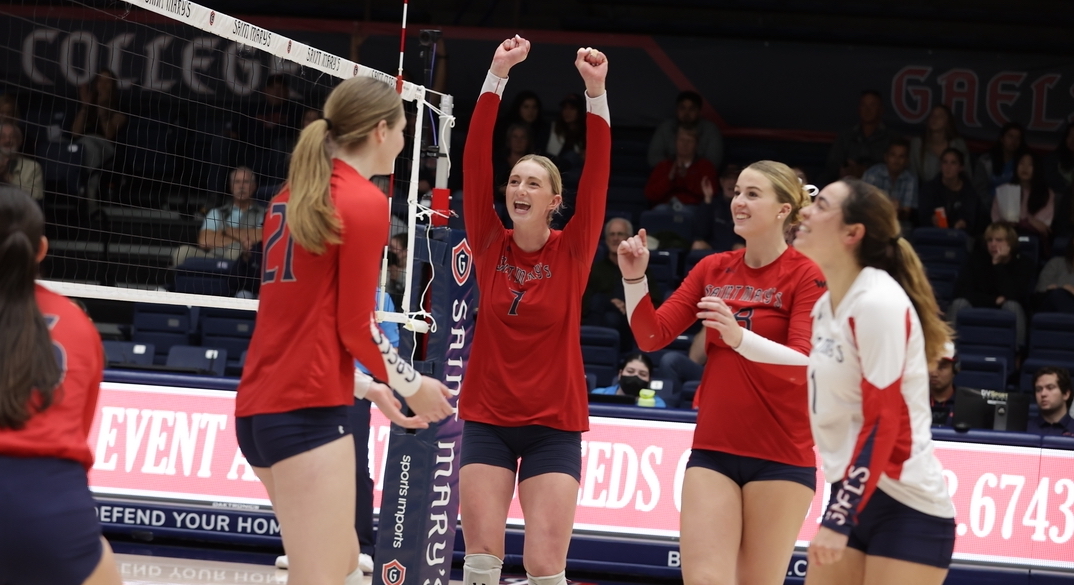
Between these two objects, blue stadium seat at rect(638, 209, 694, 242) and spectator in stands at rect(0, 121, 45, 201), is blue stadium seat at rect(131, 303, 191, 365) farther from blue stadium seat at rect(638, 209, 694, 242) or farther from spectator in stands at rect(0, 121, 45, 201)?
blue stadium seat at rect(638, 209, 694, 242)

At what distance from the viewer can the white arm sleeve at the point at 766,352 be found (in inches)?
163

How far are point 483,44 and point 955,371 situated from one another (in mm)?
7053

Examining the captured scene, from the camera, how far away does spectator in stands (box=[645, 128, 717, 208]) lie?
12203 millimetres

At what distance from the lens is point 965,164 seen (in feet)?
39.9

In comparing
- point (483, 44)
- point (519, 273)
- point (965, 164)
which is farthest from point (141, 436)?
point (965, 164)

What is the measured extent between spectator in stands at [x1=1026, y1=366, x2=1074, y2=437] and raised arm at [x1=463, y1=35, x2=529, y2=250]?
528 cm

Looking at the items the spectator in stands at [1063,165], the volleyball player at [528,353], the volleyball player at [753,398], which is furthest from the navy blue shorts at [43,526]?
the spectator in stands at [1063,165]

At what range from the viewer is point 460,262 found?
5.76 m

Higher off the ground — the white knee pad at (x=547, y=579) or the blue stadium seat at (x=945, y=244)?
the blue stadium seat at (x=945, y=244)

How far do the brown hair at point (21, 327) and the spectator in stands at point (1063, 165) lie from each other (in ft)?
37.0

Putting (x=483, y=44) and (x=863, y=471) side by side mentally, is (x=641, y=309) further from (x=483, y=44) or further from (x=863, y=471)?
(x=483, y=44)

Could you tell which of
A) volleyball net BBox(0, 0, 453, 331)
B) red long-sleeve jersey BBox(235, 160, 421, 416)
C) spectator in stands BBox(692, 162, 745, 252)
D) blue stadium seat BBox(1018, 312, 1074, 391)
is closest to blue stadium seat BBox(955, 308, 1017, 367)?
blue stadium seat BBox(1018, 312, 1074, 391)

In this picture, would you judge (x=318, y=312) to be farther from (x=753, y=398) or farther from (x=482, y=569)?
(x=753, y=398)

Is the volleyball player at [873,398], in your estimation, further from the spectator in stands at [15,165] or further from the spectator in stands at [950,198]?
the spectator in stands at [950,198]
